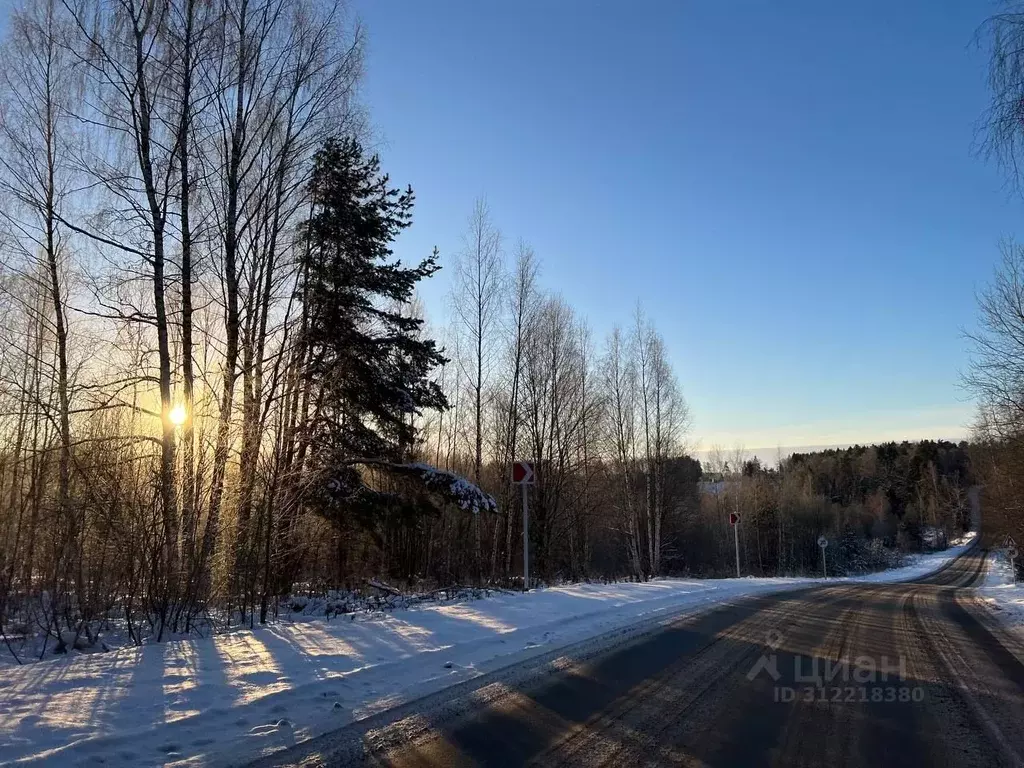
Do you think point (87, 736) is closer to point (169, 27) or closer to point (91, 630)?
point (91, 630)

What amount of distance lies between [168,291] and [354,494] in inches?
248

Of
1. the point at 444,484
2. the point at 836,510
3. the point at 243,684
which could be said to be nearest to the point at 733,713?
the point at 243,684

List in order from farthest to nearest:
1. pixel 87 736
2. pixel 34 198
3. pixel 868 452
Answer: pixel 868 452 → pixel 34 198 → pixel 87 736

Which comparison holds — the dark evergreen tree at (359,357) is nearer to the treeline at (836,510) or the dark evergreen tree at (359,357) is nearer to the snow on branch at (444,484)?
the snow on branch at (444,484)

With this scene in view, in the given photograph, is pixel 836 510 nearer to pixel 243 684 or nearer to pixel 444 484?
pixel 444 484

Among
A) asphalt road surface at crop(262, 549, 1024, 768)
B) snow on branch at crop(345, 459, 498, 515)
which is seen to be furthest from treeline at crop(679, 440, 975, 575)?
asphalt road surface at crop(262, 549, 1024, 768)

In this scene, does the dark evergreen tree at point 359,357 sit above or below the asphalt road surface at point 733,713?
above

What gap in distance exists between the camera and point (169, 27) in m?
11.6

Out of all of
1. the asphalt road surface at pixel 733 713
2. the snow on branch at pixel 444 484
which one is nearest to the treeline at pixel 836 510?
the snow on branch at pixel 444 484

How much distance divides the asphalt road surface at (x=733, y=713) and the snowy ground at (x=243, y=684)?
61cm

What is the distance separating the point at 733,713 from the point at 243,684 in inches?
167

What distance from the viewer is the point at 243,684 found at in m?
5.77

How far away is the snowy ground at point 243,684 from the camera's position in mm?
4320

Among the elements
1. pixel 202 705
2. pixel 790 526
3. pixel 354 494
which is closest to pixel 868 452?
pixel 790 526
